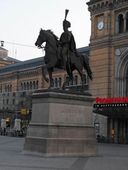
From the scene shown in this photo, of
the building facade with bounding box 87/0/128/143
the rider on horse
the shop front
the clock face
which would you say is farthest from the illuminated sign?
the rider on horse

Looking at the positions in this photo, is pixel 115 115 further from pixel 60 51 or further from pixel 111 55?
pixel 60 51

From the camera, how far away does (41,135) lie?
26734 mm

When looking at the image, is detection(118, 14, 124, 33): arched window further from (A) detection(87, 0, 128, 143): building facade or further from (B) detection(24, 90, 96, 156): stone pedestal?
(B) detection(24, 90, 96, 156): stone pedestal

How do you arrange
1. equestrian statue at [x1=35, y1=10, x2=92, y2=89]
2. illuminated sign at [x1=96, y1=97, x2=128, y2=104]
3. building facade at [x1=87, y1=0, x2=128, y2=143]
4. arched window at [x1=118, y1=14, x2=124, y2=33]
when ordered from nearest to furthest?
equestrian statue at [x1=35, y1=10, x2=92, y2=89] → illuminated sign at [x1=96, y1=97, x2=128, y2=104] → building facade at [x1=87, y1=0, x2=128, y2=143] → arched window at [x1=118, y1=14, x2=124, y2=33]

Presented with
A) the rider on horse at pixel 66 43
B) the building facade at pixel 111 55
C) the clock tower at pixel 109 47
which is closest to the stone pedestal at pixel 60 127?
the rider on horse at pixel 66 43

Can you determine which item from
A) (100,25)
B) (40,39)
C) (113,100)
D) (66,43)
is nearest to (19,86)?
(100,25)

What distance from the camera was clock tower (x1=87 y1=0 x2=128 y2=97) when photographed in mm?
56688

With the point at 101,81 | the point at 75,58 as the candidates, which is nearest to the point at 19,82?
the point at 101,81

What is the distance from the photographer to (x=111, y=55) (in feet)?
190

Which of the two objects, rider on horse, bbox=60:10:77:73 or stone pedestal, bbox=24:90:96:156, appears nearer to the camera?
stone pedestal, bbox=24:90:96:156

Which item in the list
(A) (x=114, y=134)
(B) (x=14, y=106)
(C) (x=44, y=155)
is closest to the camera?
(C) (x=44, y=155)

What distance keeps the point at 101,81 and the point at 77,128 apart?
31025mm

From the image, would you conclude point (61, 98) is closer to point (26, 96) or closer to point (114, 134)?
point (114, 134)

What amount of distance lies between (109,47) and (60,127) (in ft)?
106
